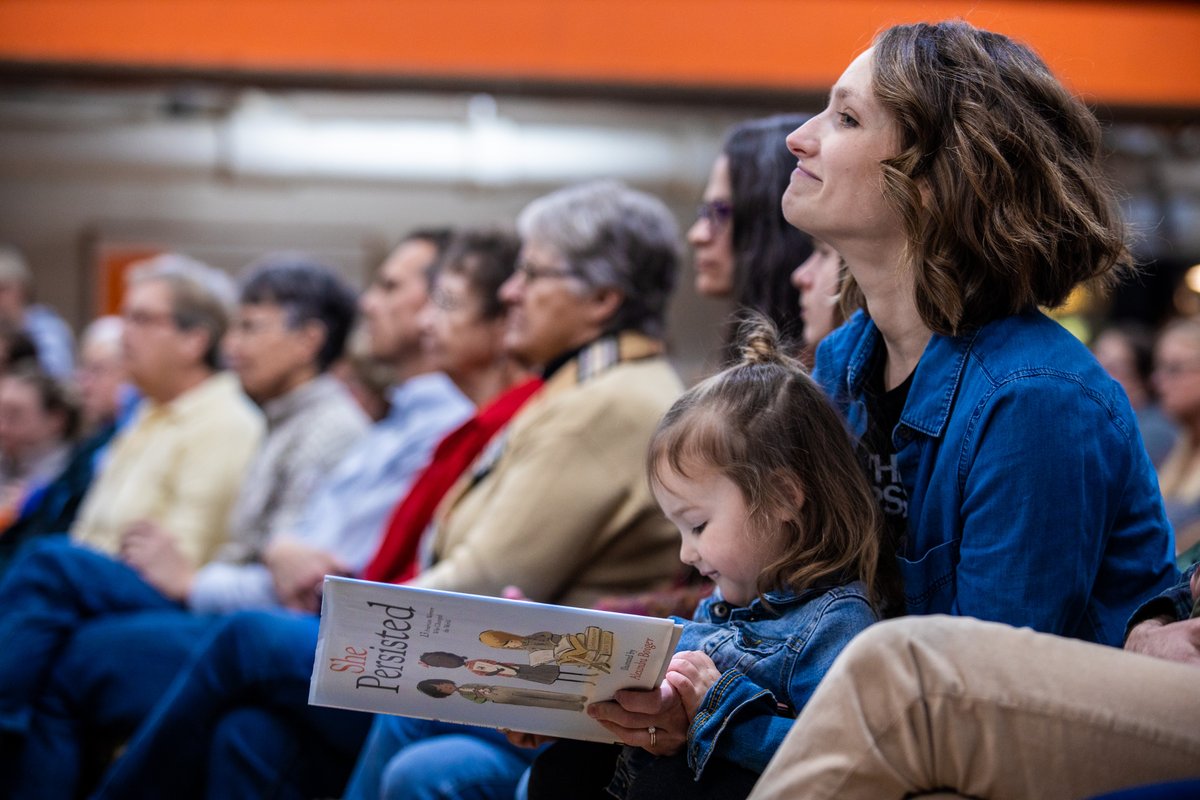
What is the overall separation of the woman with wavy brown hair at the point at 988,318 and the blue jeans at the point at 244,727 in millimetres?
1205

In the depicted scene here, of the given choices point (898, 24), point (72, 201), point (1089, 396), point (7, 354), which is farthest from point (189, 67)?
point (1089, 396)

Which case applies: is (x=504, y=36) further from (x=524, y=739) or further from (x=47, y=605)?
(x=524, y=739)

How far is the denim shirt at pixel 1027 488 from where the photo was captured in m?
1.44

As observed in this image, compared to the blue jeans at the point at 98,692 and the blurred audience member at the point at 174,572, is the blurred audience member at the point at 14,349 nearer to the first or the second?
the blurred audience member at the point at 174,572

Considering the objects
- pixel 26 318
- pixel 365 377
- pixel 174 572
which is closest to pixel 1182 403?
pixel 365 377

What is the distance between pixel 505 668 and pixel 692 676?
215 millimetres

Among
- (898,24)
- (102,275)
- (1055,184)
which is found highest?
(898,24)

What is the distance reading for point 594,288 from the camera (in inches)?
108

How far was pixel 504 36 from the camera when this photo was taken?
20.0 feet

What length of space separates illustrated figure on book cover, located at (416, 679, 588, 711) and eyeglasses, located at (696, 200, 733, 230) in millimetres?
1165

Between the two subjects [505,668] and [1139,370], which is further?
[1139,370]

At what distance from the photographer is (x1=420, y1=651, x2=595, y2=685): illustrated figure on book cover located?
1401 millimetres

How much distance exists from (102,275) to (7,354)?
9.20 feet

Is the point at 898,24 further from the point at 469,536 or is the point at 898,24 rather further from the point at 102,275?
the point at 102,275
